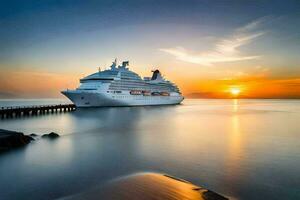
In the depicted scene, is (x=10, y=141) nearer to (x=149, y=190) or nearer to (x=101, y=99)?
(x=149, y=190)

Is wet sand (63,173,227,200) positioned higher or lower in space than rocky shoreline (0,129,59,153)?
lower

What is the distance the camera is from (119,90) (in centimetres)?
7006

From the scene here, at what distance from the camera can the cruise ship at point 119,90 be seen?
209 feet

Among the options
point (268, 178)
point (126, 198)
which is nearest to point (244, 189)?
point (268, 178)

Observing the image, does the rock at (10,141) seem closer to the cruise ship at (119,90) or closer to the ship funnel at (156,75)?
the cruise ship at (119,90)

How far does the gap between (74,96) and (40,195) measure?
184ft

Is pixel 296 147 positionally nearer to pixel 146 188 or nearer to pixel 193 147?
pixel 193 147

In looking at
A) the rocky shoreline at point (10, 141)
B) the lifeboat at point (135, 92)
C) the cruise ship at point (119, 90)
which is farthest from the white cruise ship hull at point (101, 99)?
the rocky shoreline at point (10, 141)

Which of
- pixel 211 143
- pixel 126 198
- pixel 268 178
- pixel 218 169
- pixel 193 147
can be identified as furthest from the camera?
pixel 211 143

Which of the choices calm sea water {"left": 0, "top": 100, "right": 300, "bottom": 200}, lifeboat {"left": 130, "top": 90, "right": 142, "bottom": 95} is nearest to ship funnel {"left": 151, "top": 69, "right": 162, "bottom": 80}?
lifeboat {"left": 130, "top": 90, "right": 142, "bottom": 95}

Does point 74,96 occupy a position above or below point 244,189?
above

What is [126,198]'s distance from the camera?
323 inches

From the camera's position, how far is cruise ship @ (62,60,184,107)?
63.6 meters

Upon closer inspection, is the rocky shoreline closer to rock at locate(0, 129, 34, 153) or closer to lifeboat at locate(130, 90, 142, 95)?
rock at locate(0, 129, 34, 153)
